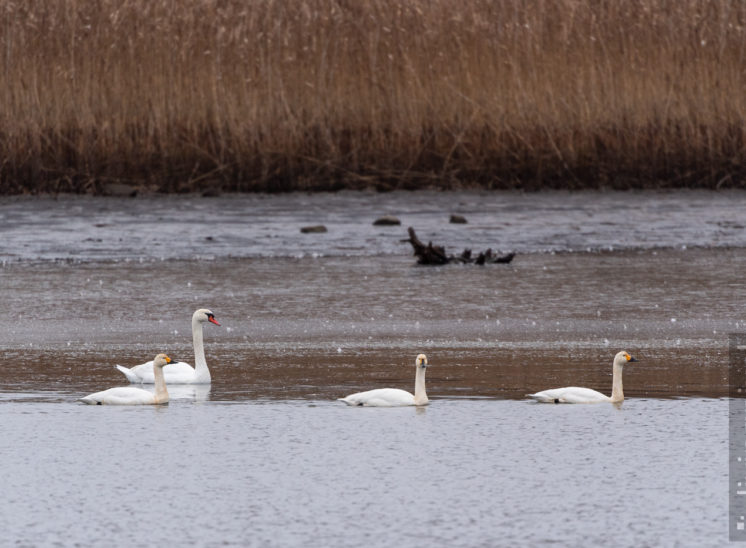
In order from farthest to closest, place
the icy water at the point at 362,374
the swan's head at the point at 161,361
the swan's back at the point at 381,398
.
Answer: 1. the swan's head at the point at 161,361
2. the swan's back at the point at 381,398
3. the icy water at the point at 362,374

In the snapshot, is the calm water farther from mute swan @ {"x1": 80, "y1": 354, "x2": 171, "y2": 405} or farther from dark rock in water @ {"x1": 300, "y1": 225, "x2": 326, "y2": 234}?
dark rock in water @ {"x1": 300, "y1": 225, "x2": 326, "y2": 234}

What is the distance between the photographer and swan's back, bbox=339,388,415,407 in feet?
24.8

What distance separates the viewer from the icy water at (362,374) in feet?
18.9

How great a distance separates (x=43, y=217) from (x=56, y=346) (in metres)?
6.50

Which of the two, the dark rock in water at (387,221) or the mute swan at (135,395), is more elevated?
the dark rock in water at (387,221)

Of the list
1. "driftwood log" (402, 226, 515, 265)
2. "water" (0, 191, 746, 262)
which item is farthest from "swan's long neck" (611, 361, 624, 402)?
"water" (0, 191, 746, 262)

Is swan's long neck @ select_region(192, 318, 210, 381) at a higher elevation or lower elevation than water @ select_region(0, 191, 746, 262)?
lower

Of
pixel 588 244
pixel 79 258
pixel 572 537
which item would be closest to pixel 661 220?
pixel 588 244

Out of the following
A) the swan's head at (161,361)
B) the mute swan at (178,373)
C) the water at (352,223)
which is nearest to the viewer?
the swan's head at (161,361)

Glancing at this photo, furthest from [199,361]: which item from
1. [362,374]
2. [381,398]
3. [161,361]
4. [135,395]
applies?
[381,398]

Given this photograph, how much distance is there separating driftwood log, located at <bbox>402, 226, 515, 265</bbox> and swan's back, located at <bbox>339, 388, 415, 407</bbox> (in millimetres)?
5705

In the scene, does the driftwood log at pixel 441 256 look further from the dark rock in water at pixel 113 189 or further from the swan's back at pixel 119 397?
the swan's back at pixel 119 397

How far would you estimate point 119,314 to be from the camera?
1099cm

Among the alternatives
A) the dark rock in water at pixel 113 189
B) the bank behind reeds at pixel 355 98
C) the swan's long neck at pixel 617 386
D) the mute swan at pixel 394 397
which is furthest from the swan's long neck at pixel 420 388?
the dark rock in water at pixel 113 189
